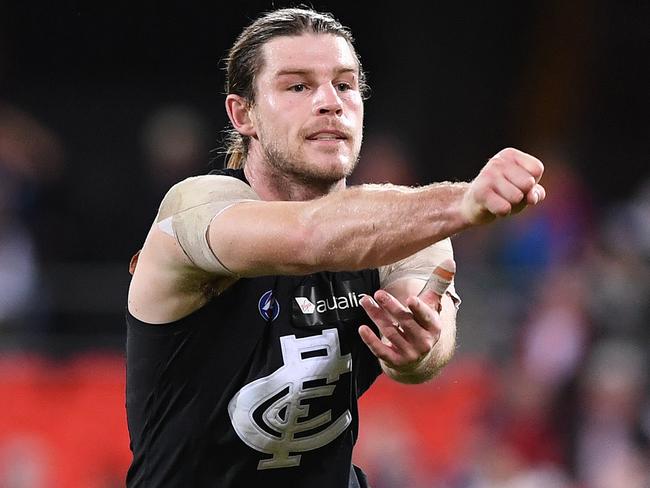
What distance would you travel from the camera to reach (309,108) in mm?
4312

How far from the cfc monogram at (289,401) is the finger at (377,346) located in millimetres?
383

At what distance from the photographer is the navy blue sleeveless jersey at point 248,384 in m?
4.14

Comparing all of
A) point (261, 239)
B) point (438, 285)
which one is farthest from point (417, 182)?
point (261, 239)

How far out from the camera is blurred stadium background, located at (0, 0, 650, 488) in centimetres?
817

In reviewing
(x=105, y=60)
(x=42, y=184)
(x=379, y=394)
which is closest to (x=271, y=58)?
(x=379, y=394)

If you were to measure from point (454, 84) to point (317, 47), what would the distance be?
8.65 meters

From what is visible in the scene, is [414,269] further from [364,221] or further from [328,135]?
[364,221]

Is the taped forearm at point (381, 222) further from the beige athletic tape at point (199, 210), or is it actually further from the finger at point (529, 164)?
the beige athletic tape at point (199, 210)

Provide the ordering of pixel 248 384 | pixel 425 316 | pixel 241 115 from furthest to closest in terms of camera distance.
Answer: pixel 241 115 → pixel 248 384 → pixel 425 316

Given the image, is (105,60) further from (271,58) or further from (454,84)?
(271,58)

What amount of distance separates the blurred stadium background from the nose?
4158 mm

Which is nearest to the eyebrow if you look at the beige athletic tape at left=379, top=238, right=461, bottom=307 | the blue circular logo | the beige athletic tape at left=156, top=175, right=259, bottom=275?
the beige athletic tape at left=156, top=175, right=259, bottom=275

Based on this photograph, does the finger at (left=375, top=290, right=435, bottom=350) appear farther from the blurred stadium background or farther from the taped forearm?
the blurred stadium background

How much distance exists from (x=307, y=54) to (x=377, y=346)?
3.88 feet
